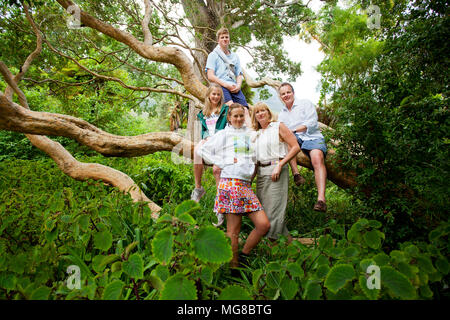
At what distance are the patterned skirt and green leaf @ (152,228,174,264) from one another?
1332 mm

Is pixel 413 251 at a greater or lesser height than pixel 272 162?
lesser

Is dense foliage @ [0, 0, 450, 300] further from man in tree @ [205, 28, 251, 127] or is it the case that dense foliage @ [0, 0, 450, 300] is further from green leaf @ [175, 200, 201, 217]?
man in tree @ [205, 28, 251, 127]

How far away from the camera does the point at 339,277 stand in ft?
3.34

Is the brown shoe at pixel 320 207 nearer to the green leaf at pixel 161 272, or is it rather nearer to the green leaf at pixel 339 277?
the green leaf at pixel 339 277

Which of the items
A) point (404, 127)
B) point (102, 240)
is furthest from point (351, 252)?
point (404, 127)

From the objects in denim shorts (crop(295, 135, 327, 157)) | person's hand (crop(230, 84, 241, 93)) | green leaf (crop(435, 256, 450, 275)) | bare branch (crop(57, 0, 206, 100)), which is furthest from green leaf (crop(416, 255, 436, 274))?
bare branch (crop(57, 0, 206, 100))

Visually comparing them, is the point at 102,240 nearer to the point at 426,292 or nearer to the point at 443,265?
the point at 426,292

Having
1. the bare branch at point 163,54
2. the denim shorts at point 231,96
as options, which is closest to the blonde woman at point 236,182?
the denim shorts at point 231,96

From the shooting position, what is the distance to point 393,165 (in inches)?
90.4

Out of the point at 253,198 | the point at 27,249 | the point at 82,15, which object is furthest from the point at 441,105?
the point at 82,15

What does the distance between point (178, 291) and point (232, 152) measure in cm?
171

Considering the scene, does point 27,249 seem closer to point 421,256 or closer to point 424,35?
point 421,256

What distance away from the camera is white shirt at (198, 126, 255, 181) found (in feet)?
8.04

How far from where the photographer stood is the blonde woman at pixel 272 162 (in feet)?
9.28
